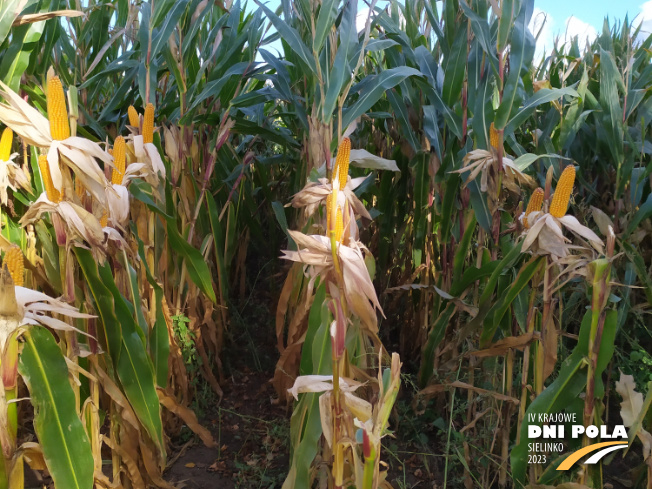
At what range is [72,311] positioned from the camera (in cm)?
117

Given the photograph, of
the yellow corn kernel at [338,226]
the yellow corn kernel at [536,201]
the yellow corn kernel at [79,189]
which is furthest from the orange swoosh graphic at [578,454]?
the yellow corn kernel at [79,189]

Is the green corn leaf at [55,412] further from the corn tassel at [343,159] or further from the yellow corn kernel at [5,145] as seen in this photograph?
the corn tassel at [343,159]

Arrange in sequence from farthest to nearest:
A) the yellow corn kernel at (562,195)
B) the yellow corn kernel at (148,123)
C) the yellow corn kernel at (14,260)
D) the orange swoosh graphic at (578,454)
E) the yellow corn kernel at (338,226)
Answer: the yellow corn kernel at (148,123)
the orange swoosh graphic at (578,454)
the yellow corn kernel at (562,195)
the yellow corn kernel at (338,226)
the yellow corn kernel at (14,260)

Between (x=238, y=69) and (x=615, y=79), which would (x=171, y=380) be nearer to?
(x=238, y=69)

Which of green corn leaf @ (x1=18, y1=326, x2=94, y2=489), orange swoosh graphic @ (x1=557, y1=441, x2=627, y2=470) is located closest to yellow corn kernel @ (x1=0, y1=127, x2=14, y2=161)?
green corn leaf @ (x1=18, y1=326, x2=94, y2=489)

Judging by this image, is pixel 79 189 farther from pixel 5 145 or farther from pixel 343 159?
pixel 343 159

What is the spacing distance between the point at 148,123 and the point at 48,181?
2.58 ft

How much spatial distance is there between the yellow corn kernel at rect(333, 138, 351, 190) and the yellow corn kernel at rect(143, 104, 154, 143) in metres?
0.93

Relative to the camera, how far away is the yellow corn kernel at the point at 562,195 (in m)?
1.52

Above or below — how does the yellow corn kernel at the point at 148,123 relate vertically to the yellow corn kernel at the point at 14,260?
above

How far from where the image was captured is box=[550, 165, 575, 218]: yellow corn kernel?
1523mm

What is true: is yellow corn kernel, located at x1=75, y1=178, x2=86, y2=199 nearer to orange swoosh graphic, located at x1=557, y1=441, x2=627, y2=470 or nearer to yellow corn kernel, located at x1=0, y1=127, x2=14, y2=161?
yellow corn kernel, located at x1=0, y1=127, x2=14, y2=161

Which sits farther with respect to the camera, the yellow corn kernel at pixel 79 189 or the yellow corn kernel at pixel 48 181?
the yellow corn kernel at pixel 79 189

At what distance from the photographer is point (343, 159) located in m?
1.34
